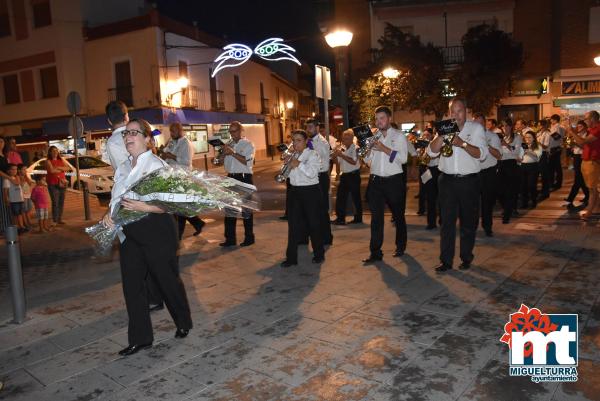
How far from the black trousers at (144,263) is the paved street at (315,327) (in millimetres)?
272

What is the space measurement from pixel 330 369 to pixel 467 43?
2038 centimetres

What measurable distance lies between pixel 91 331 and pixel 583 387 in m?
4.10

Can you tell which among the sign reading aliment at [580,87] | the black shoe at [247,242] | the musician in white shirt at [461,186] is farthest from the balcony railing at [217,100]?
the musician in white shirt at [461,186]

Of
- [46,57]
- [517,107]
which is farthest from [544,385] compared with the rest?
[46,57]

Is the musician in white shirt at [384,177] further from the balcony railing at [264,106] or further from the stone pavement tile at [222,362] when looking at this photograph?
the balcony railing at [264,106]

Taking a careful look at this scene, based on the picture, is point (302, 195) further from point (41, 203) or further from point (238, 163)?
point (41, 203)

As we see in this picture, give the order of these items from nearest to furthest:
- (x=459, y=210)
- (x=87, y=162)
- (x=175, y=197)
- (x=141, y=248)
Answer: (x=175, y=197)
(x=141, y=248)
(x=459, y=210)
(x=87, y=162)

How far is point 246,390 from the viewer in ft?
11.4

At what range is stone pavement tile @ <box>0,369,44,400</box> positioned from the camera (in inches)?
143

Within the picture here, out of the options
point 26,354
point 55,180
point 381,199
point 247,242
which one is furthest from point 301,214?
point 55,180

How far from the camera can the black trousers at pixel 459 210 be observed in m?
5.95

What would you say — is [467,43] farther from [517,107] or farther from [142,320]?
[142,320]

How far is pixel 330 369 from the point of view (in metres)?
3.70

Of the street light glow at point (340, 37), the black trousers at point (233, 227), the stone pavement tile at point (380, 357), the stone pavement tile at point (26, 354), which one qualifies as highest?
the street light glow at point (340, 37)
